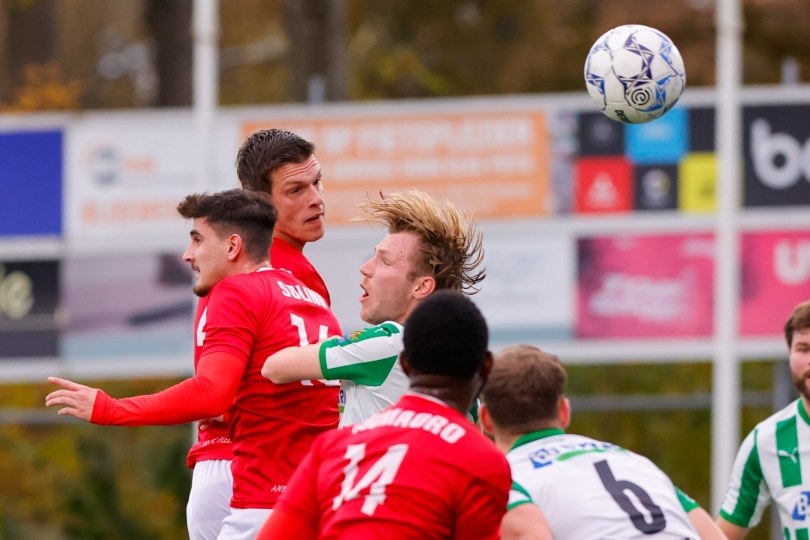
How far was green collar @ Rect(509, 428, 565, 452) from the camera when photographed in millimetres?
5773

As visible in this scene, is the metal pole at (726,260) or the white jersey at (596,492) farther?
the metal pole at (726,260)

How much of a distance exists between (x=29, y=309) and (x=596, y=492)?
36.9 feet

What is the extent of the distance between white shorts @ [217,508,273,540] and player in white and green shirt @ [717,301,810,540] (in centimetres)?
215

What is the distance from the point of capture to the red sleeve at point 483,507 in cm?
459

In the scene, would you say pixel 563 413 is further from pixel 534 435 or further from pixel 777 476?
pixel 777 476

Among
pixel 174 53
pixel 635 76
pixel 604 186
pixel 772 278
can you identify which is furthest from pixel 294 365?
pixel 174 53

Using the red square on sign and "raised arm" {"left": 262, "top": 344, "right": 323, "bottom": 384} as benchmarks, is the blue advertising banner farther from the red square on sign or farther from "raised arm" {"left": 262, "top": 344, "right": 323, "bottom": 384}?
"raised arm" {"left": 262, "top": 344, "right": 323, "bottom": 384}

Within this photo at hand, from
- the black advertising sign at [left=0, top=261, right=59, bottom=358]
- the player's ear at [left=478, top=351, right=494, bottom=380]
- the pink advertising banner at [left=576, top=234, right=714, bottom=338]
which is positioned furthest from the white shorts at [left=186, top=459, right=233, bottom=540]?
the black advertising sign at [left=0, top=261, right=59, bottom=358]

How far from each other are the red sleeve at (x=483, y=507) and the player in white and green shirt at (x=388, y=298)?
1105 millimetres

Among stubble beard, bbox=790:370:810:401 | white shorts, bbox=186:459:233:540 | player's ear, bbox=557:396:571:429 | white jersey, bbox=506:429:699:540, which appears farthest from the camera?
stubble beard, bbox=790:370:810:401

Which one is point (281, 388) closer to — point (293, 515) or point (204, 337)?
point (204, 337)

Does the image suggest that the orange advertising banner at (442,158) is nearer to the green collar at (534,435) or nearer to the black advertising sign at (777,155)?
the black advertising sign at (777,155)

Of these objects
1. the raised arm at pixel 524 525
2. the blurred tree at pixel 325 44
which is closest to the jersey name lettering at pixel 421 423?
the raised arm at pixel 524 525

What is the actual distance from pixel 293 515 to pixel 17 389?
1690 cm
